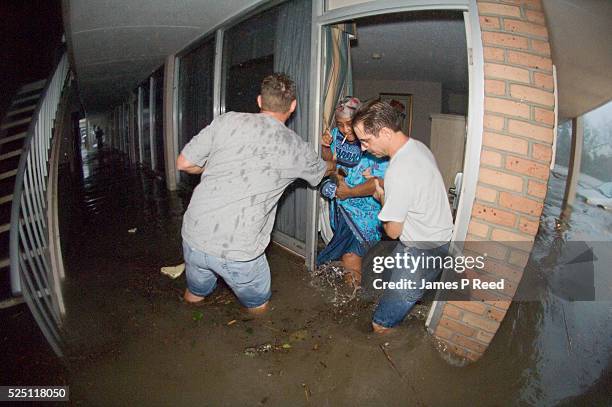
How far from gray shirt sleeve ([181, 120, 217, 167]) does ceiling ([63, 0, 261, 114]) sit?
253 centimetres

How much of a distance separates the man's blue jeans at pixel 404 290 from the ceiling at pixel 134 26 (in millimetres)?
3523

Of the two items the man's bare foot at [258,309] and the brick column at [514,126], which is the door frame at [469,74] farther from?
the man's bare foot at [258,309]

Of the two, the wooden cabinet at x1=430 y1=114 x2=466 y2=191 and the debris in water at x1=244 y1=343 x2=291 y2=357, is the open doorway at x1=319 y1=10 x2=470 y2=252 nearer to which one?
the wooden cabinet at x1=430 y1=114 x2=466 y2=191

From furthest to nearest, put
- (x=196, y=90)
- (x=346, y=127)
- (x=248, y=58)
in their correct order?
(x=196, y=90), (x=248, y=58), (x=346, y=127)

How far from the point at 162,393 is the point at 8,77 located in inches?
210

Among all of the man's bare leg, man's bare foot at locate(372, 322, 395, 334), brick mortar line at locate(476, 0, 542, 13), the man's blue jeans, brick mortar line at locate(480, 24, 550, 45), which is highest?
brick mortar line at locate(476, 0, 542, 13)

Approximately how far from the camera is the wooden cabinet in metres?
5.19

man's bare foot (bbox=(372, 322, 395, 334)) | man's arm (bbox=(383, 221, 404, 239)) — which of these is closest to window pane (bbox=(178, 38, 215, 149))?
man's arm (bbox=(383, 221, 404, 239))

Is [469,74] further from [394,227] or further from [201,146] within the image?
[201,146]

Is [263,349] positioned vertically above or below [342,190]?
below

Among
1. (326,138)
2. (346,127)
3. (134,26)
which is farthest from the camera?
(134,26)

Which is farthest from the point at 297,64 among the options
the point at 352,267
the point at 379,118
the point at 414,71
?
the point at 414,71

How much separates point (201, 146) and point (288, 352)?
162cm

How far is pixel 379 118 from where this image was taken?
A: 1.87 meters
